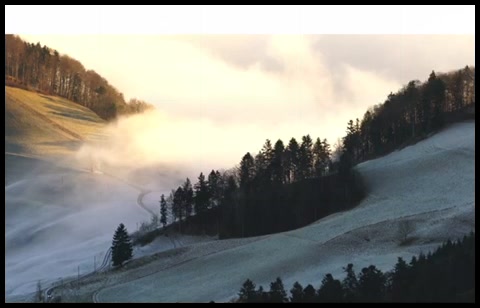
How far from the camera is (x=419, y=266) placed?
99.4 ft

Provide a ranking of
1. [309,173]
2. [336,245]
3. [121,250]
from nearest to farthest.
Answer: [336,245] < [121,250] < [309,173]

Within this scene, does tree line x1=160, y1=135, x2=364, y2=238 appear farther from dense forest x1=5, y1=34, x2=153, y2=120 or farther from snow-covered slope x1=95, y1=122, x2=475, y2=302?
dense forest x1=5, y1=34, x2=153, y2=120

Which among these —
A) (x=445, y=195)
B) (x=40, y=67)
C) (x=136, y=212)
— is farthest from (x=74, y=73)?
(x=445, y=195)

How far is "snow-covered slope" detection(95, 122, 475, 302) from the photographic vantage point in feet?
121

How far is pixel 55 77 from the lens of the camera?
318ft

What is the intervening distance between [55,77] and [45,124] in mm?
14330

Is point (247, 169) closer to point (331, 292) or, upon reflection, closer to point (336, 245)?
point (336, 245)

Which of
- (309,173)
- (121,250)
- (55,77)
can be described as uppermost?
(55,77)

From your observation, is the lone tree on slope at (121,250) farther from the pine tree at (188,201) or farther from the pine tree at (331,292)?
the pine tree at (331,292)

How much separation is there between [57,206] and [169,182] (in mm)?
11814

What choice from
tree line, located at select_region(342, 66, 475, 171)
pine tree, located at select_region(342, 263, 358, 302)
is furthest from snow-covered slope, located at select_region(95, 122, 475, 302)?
tree line, located at select_region(342, 66, 475, 171)

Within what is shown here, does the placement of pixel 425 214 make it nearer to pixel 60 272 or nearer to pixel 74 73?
pixel 60 272

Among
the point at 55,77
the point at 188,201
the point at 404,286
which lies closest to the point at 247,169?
the point at 188,201

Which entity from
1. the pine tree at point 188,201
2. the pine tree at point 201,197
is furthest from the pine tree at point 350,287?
the pine tree at point 188,201
